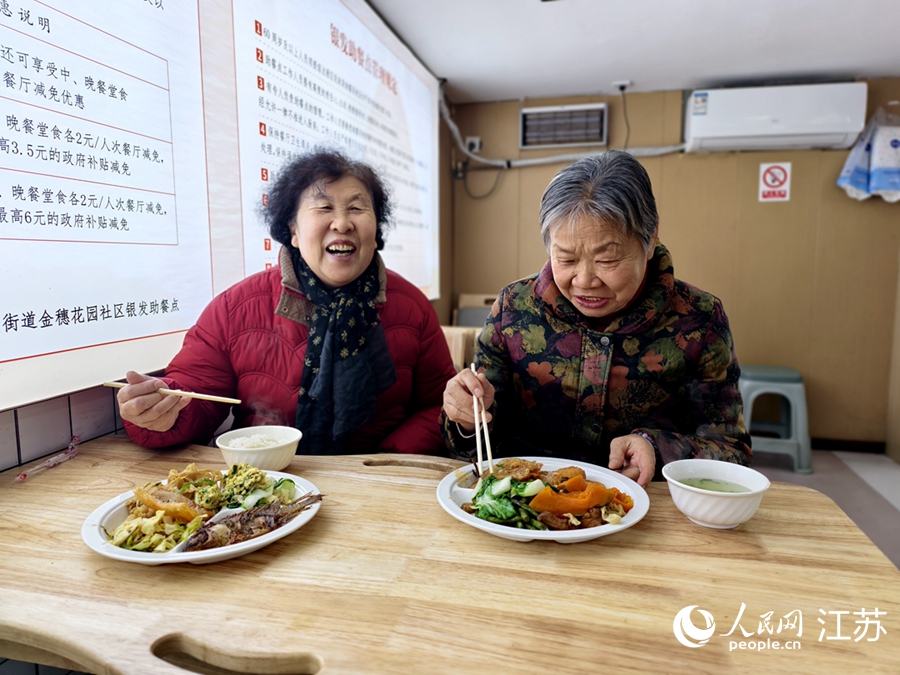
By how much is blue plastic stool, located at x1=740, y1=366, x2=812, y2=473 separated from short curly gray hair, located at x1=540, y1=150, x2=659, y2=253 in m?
3.29

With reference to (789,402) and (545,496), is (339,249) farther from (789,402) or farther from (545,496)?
(789,402)

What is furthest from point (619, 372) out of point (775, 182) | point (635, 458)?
point (775, 182)

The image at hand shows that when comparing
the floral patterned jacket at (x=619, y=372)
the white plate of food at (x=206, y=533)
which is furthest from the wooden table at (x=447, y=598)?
the floral patterned jacket at (x=619, y=372)

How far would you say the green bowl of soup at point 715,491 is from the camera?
0.90 m

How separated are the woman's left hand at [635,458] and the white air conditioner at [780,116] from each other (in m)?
3.82

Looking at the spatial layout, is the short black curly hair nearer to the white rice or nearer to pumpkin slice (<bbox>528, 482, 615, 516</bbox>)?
the white rice

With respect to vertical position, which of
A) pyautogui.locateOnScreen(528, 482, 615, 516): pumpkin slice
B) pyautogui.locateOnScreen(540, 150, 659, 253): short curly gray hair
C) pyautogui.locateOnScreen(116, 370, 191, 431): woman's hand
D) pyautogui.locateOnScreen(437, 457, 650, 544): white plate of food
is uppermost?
pyautogui.locateOnScreen(540, 150, 659, 253): short curly gray hair

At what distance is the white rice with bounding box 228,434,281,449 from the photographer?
4.02 ft

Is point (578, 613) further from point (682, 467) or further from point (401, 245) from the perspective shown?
point (401, 245)

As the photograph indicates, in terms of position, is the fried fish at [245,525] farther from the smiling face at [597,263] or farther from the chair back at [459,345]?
the chair back at [459,345]

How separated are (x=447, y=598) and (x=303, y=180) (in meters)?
1.38

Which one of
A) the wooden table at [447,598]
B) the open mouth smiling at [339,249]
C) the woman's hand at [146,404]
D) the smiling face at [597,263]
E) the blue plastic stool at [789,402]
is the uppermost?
the open mouth smiling at [339,249]

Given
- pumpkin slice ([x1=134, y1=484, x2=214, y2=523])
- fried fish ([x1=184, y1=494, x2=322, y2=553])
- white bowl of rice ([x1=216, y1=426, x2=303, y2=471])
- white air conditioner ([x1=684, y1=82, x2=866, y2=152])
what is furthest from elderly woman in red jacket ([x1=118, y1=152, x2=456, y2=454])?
white air conditioner ([x1=684, y1=82, x2=866, y2=152])

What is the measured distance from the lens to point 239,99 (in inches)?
76.4
